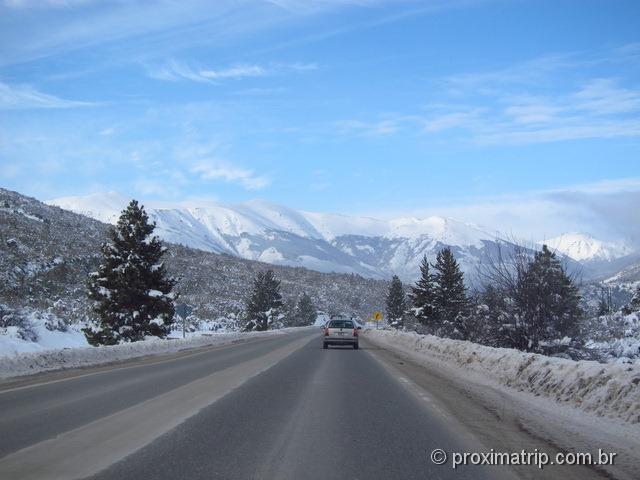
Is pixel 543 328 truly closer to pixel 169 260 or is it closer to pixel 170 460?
pixel 170 460

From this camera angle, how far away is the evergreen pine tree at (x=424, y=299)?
76125mm

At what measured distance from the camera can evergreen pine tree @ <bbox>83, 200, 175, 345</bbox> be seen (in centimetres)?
3925

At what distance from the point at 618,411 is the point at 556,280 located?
53.8 ft

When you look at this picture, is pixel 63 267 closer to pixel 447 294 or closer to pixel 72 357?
pixel 447 294

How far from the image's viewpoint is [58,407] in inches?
413

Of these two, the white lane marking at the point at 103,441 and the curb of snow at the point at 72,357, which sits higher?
the white lane marking at the point at 103,441

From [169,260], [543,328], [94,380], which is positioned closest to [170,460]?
Answer: [94,380]

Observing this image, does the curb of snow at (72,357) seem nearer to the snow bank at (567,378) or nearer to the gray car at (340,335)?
the gray car at (340,335)

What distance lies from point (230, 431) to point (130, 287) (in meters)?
33.0

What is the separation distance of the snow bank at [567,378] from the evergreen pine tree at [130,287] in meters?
25.9

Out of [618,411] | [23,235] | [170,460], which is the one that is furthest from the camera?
[23,235]

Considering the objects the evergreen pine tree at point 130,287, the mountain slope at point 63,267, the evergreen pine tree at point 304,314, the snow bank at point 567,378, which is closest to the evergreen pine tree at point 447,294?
the mountain slope at point 63,267

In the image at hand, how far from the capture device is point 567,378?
11.2 metres

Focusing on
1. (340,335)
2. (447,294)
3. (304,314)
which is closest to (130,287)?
(340,335)
